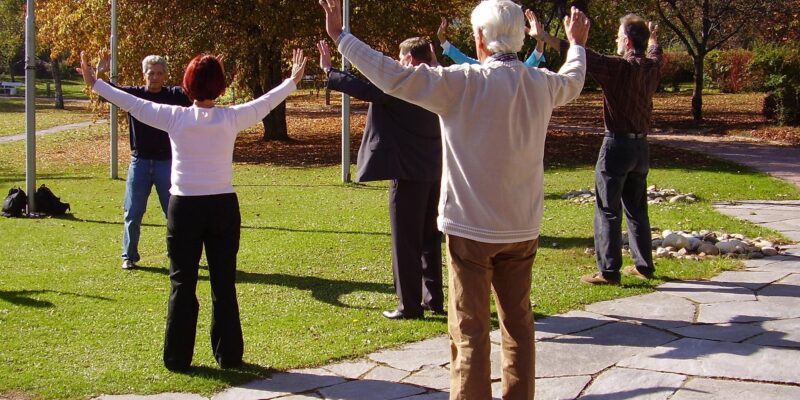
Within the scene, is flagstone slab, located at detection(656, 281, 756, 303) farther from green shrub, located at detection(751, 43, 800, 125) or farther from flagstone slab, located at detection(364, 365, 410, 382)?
green shrub, located at detection(751, 43, 800, 125)

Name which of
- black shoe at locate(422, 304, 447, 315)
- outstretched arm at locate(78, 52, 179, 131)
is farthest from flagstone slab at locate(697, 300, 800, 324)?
outstretched arm at locate(78, 52, 179, 131)

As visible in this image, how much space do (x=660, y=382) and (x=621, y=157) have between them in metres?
2.57

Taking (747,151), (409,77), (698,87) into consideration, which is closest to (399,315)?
(409,77)

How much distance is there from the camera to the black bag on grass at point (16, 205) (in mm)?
12125

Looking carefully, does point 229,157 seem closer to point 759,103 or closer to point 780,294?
point 780,294

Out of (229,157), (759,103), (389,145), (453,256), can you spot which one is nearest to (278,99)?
(229,157)

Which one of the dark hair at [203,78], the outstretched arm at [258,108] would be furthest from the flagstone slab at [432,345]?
the dark hair at [203,78]

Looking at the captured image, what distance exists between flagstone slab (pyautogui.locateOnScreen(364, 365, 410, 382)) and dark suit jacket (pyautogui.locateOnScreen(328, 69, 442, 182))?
4.73ft

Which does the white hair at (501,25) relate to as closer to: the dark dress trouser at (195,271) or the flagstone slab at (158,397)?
the dark dress trouser at (195,271)

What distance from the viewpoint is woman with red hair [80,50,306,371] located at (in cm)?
520

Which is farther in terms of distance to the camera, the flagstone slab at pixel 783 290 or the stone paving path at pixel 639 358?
the flagstone slab at pixel 783 290

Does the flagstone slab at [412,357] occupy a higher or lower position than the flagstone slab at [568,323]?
lower

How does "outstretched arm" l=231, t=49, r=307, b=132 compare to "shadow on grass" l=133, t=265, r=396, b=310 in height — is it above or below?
above

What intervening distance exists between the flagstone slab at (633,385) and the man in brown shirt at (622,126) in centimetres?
224
